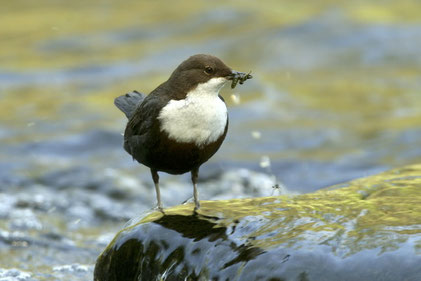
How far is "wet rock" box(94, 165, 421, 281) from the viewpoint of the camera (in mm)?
3320

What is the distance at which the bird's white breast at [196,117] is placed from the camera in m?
3.86

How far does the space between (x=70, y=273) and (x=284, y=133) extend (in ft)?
15.6

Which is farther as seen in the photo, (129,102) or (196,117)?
(129,102)

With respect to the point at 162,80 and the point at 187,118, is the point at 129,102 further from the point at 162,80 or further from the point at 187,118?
the point at 162,80

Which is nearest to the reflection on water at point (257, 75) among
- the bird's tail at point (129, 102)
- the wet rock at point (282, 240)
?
the bird's tail at point (129, 102)

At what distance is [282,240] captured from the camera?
361 cm

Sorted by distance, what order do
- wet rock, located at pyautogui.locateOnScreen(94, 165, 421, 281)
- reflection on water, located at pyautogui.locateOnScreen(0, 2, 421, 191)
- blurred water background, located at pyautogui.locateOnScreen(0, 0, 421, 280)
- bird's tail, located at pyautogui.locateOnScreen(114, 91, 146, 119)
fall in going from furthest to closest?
reflection on water, located at pyautogui.locateOnScreen(0, 2, 421, 191), blurred water background, located at pyautogui.locateOnScreen(0, 0, 421, 280), bird's tail, located at pyautogui.locateOnScreen(114, 91, 146, 119), wet rock, located at pyautogui.locateOnScreen(94, 165, 421, 281)

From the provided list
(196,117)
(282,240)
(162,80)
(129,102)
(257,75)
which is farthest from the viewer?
(257,75)

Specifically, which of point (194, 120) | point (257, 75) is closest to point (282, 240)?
point (194, 120)

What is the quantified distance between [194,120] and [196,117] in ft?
0.06

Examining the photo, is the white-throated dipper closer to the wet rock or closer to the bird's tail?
the wet rock

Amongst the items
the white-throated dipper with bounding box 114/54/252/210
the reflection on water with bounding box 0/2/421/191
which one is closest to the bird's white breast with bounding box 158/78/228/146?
the white-throated dipper with bounding box 114/54/252/210

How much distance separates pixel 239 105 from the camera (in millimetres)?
10719

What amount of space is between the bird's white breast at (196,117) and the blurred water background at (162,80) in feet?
→ 4.19
